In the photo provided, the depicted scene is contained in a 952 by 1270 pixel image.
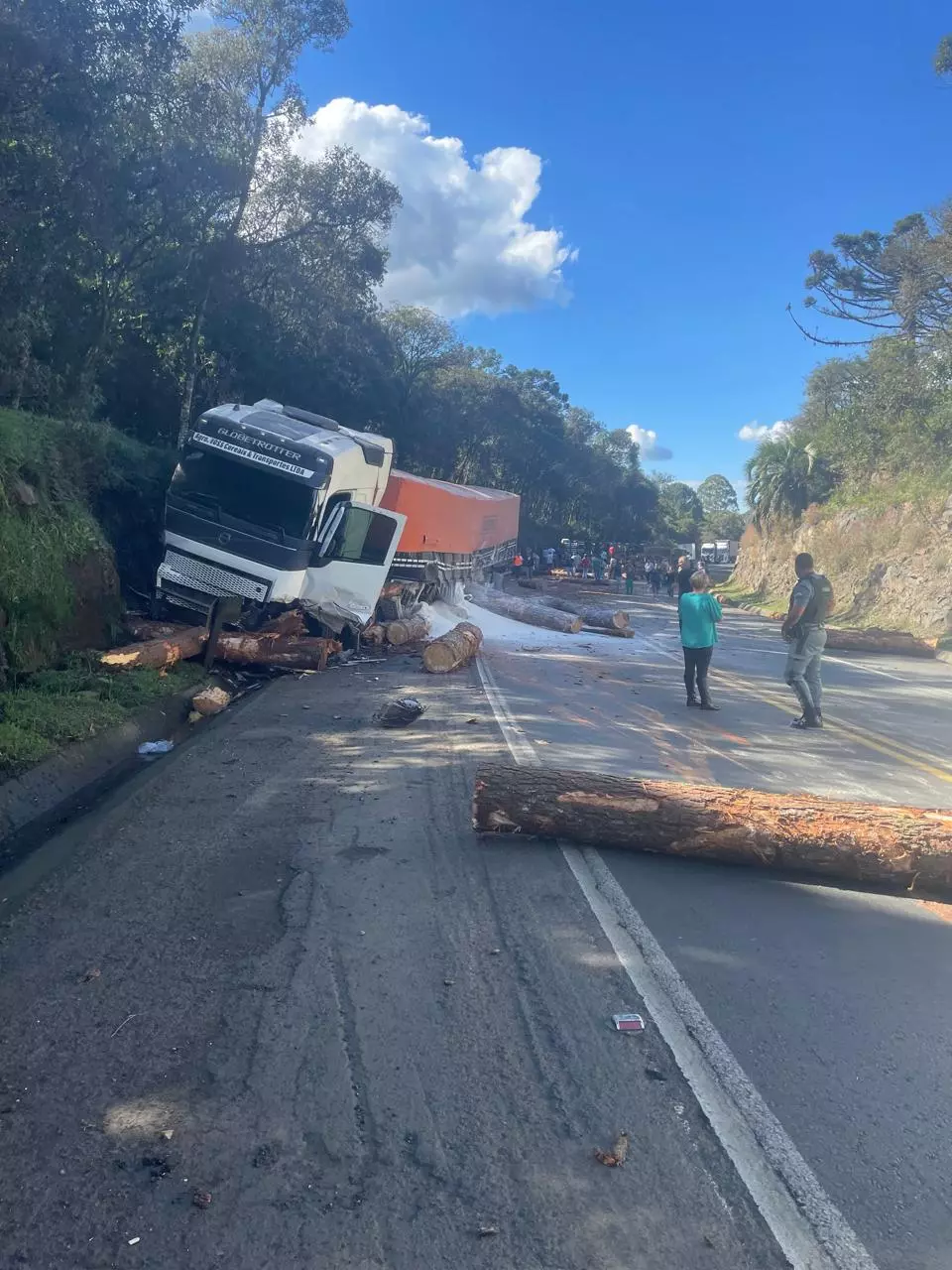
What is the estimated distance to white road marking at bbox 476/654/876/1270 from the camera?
262 centimetres

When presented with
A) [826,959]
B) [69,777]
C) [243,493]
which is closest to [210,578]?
[243,493]

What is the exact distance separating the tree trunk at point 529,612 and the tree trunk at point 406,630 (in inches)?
187

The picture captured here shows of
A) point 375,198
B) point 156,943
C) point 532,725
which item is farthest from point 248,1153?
point 375,198

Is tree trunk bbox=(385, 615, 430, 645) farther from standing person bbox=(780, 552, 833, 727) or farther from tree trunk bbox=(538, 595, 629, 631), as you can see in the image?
standing person bbox=(780, 552, 833, 727)

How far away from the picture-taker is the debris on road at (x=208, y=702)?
9.91m

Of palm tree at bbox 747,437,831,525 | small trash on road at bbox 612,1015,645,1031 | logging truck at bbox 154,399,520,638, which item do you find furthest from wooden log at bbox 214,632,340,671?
palm tree at bbox 747,437,831,525

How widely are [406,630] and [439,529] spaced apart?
533cm

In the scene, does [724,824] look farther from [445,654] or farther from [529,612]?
[529,612]

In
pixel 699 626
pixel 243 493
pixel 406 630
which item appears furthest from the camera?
pixel 406 630

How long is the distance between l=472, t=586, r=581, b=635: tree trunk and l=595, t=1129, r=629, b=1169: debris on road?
17.4m

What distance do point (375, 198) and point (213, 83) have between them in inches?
199

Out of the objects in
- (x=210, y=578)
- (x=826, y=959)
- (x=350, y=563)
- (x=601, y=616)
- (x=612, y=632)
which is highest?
(x=350, y=563)

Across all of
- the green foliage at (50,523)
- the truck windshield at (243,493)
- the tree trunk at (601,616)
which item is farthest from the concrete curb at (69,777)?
the tree trunk at (601,616)

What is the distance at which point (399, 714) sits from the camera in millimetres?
9500
